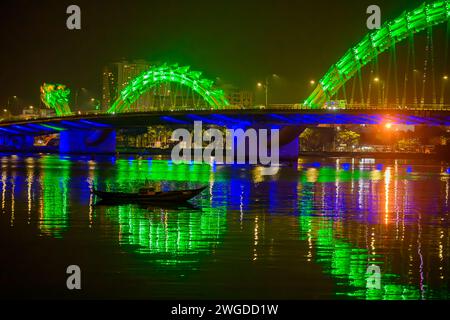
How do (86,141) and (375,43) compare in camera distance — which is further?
(86,141)

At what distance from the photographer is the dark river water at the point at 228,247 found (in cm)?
2019

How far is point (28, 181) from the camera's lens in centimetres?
5988

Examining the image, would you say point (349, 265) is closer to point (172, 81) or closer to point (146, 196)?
point (146, 196)

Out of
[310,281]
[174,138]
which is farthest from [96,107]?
[310,281]

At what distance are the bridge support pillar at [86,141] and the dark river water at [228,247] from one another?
92228mm

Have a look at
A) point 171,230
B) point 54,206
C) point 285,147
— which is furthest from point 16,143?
point 171,230

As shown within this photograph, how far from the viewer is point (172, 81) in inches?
5595

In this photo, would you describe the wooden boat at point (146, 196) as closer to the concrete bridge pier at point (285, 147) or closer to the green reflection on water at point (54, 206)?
the green reflection on water at point (54, 206)

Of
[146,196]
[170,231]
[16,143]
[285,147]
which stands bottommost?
[170,231]

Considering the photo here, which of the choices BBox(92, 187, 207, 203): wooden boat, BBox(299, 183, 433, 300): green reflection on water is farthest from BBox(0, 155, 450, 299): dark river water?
BBox(92, 187, 207, 203): wooden boat

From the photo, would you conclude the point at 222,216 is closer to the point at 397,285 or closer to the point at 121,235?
the point at 121,235

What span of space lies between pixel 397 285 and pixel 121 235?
1203 cm

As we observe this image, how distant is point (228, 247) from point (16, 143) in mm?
151310

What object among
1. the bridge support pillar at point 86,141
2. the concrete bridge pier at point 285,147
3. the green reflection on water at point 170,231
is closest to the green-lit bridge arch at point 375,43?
the concrete bridge pier at point 285,147
